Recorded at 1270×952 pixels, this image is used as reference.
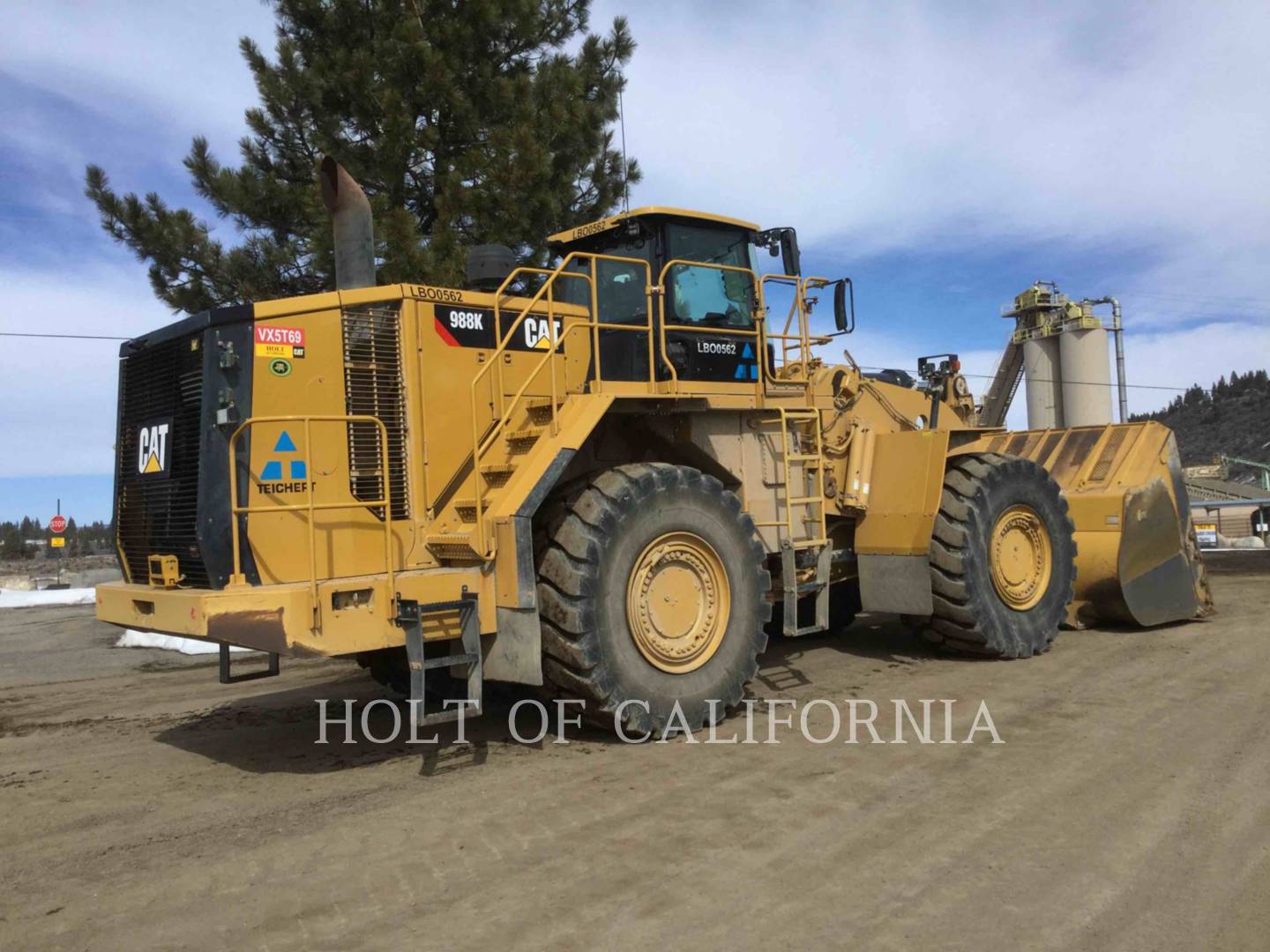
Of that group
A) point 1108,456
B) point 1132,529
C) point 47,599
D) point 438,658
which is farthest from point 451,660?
point 47,599

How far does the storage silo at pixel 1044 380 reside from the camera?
51.2 meters

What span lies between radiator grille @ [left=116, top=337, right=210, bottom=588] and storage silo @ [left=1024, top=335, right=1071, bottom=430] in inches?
2018

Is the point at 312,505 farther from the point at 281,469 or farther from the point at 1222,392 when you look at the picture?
the point at 1222,392

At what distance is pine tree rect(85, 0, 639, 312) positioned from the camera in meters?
11.9

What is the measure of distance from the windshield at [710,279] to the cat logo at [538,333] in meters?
0.91

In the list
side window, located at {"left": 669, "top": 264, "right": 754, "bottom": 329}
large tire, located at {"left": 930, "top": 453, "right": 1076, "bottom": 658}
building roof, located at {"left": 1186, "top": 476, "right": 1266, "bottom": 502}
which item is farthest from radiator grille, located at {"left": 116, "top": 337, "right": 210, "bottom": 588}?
building roof, located at {"left": 1186, "top": 476, "right": 1266, "bottom": 502}

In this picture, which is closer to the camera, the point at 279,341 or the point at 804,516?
the point at 279,341

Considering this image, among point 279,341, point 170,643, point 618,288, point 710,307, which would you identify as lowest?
point 170,643

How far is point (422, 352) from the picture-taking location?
19.3 feet

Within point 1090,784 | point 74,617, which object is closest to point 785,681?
point 1090,784

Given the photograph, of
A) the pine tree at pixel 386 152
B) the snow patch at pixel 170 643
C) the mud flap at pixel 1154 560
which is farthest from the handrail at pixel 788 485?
the snow patch at pixel 170 643

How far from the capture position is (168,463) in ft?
18.3

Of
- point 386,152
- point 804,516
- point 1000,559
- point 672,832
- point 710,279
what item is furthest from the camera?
point 386,152

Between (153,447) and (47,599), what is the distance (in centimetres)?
1716
